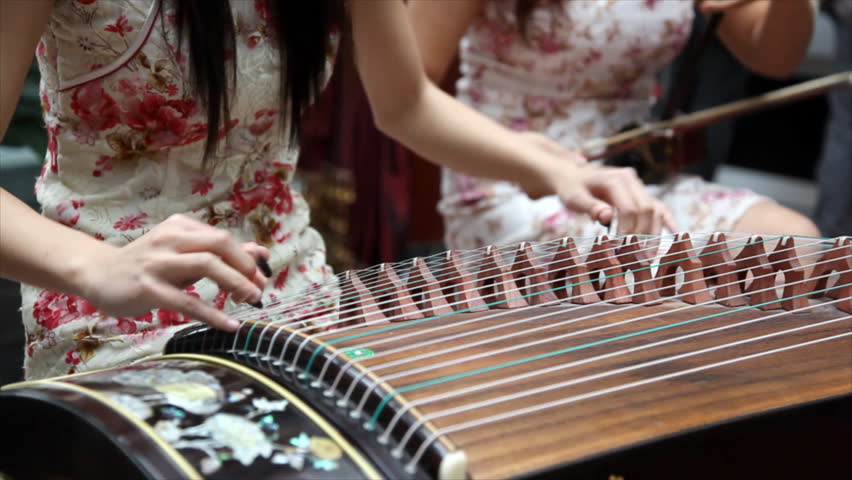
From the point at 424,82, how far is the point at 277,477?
78 cm

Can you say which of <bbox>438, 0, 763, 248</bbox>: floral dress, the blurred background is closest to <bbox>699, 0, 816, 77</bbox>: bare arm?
<bbox>438, 0, 763, 248</bbox>: floral dress

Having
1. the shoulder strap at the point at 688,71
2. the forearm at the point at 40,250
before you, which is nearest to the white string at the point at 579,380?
the forearm at the point at 40,250

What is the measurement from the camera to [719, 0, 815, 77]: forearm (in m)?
1.93

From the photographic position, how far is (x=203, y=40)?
98cm

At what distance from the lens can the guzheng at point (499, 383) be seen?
0.65m

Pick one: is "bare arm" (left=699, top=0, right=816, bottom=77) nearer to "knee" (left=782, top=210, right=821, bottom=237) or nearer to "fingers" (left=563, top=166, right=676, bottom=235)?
"knee" (left=782, top=210, right=821, bottom=237)

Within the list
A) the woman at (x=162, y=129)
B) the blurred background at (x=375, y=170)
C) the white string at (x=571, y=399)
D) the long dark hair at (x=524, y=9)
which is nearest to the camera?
the white string at (x=571, y=399)

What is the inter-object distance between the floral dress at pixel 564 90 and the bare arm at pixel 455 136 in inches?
12.3

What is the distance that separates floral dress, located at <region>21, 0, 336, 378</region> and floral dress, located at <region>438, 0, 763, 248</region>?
0.68 m

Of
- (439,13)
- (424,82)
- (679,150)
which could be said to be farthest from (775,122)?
(424,82)

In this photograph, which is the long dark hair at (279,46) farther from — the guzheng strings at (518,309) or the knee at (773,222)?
the knee at (773,222)

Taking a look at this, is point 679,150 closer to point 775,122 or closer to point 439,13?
point 439,13

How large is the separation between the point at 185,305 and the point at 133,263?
0.05 m

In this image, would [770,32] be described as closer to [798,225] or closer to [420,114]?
[798,225]
